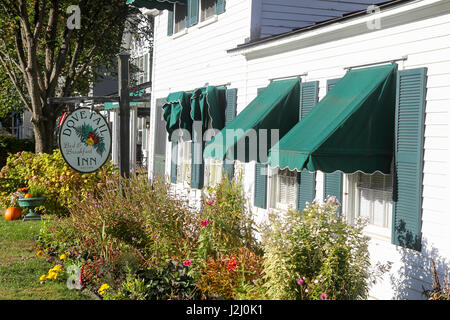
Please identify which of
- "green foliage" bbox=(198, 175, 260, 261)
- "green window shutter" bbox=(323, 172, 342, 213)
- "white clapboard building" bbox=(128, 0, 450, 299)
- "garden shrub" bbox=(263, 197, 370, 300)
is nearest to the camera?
"garden shrub" bbox=(263, 197, 370, 300)

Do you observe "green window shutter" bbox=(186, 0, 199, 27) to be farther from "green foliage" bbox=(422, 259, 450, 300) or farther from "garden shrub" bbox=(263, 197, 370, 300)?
"green foliage" bbox=(422, 259, 450, 300)

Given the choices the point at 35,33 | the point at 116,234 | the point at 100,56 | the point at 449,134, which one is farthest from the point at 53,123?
the point at 449,134

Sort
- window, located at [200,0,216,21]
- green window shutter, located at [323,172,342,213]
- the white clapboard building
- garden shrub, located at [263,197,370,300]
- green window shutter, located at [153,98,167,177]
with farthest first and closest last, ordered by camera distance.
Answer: green window shutter, located at [153,98,167,177], window, located at [200,0,216,21], green window shutter, located at [323,172,342,213], the white clapboard building, garden shrub, located at [263,197,370,300]

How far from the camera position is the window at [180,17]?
559 inches

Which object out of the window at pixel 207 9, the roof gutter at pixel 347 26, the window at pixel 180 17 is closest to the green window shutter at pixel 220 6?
the window at pixel 207 9

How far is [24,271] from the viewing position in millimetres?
8695

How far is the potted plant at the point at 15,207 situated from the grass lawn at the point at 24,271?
5.64ft

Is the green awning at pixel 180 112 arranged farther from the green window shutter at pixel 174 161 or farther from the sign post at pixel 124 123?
the sign post at pixel 124 123

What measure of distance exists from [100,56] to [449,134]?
17.6 metres

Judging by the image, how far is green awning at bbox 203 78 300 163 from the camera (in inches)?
345

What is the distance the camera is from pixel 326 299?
18.0ft

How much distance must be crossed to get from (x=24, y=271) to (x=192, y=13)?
24.1ft

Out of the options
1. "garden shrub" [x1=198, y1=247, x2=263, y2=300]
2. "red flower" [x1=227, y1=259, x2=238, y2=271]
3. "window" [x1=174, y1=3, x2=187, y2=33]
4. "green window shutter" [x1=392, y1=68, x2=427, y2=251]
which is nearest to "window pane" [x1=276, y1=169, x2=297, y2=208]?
"green window shutter" [x1=392, y1=68, x2=427, y2=251]

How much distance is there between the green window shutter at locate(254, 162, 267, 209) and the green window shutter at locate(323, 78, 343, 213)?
1811 millimetres
